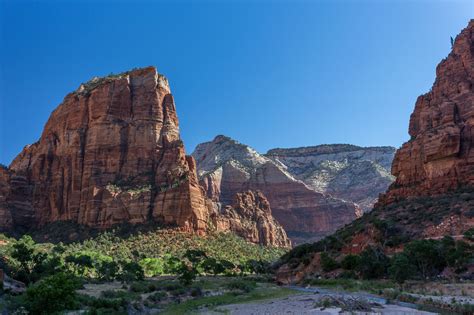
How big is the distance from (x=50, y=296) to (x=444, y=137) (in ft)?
225

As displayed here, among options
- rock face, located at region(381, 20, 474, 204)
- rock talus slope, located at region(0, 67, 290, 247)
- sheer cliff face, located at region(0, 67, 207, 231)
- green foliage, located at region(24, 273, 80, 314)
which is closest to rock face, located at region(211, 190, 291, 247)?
rock talus slope, located at region(0, 67, 290, 247)

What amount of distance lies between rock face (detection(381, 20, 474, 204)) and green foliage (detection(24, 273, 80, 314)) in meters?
63.9

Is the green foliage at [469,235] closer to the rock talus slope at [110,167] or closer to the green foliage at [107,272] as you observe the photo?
the green foliage at [107,272]

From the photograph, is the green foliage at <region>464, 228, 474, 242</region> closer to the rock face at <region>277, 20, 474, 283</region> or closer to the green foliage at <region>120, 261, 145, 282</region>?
the rock face at <region>277, 20, 474, 283</region>

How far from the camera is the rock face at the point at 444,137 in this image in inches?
2835

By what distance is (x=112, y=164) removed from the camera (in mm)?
111625

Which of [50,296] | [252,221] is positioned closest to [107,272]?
[50,296]

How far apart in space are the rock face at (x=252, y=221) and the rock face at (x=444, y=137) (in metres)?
62.1

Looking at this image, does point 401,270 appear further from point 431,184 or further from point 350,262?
point 431,184

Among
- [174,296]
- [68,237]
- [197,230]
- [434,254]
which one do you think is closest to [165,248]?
[197,230]

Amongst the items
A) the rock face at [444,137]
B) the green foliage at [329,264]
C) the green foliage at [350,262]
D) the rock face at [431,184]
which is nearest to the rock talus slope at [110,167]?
the rock face at [431,184]

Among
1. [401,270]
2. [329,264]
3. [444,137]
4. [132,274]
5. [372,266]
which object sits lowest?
[132,274]

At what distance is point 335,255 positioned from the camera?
66.7m

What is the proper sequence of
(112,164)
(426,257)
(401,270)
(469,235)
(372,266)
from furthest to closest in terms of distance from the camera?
(112,164) < (469,235) < (372,266) < (426,257) < (401,270)
